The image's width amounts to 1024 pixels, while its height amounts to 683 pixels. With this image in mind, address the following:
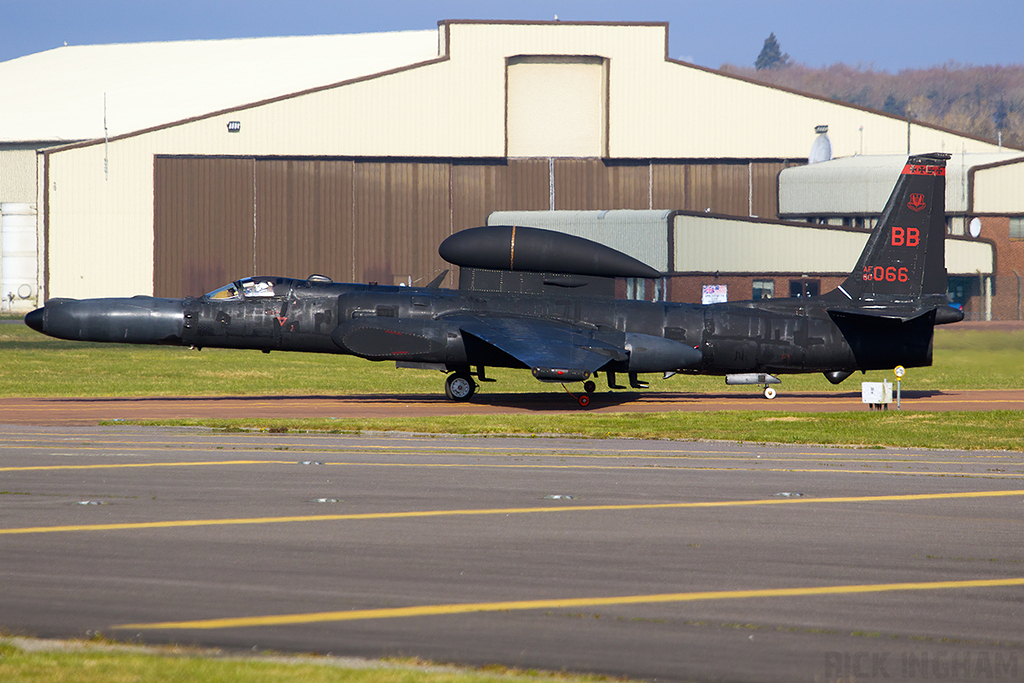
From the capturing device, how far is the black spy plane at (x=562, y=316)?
91.9ft

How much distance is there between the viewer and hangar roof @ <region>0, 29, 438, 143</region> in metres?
78.5

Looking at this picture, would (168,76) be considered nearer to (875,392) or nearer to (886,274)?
(886,274)

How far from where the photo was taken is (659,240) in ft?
195

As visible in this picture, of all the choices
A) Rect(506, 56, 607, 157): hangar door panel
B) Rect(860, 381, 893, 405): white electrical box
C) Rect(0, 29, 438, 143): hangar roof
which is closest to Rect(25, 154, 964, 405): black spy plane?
Rect(860, 381, 893, 405): white electrical box

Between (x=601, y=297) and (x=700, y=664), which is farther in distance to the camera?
(x=601, y=297)

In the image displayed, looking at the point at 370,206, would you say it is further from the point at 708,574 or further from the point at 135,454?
the point at 708,574

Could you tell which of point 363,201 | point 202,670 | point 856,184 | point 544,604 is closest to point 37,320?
point 544,604

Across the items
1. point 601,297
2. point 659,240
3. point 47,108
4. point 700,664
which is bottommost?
point 700,664

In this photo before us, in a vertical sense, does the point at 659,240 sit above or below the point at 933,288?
above

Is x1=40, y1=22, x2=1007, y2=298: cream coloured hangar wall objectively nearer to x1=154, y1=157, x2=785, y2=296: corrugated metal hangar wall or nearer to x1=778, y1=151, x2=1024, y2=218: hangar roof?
x1=154, y1=157, x2=785, y2=296: corrugated metal hangar wall

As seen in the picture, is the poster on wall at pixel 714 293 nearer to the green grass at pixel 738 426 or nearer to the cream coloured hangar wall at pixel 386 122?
the cream coloured hangar wall at pixel 386 122

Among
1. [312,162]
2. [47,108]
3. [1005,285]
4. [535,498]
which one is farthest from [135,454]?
[47,108]

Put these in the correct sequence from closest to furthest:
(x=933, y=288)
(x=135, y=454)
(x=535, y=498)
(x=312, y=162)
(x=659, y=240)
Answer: (x=535, y=498) < (x=135, y=454) < (x=933, y=288) < (x=659, y=240) < (x=312, y=162)

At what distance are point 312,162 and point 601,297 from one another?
40948 millimetres
